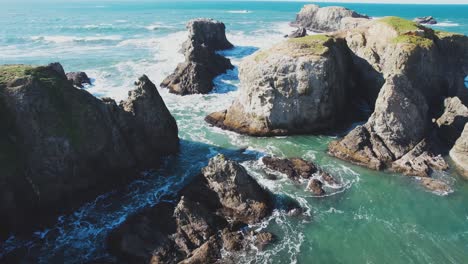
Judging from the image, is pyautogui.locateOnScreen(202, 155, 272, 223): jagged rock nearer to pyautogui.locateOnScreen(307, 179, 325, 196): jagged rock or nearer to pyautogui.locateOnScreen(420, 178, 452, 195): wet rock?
pyautogui.locateOnScreen(307, 179, 325, 196): jagged rock

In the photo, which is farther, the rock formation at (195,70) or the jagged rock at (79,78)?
the jagged rock at (79,78)

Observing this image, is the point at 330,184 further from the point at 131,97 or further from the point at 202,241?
the point at 131,97

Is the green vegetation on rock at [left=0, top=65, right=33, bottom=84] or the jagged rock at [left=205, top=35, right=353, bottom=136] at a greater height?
the green vegetation on rock at [left=0, top=65, right=33, bottom=84]

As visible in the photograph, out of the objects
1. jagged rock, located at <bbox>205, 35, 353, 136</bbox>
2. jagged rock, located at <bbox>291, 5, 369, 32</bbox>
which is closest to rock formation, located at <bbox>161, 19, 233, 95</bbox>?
jagged rock, located at <bbox>205, 35, 353, 136</bbox>

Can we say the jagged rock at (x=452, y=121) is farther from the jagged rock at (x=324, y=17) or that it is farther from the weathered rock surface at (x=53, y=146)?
the jagged rock at (x=324, y=17)

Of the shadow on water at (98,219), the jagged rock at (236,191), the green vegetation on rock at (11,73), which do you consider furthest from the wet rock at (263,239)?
the green vegetation on rock at (11,73)

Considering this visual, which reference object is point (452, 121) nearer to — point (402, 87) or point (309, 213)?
point (402, 87)

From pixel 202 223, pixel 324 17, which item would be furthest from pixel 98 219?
pixel 324 17
